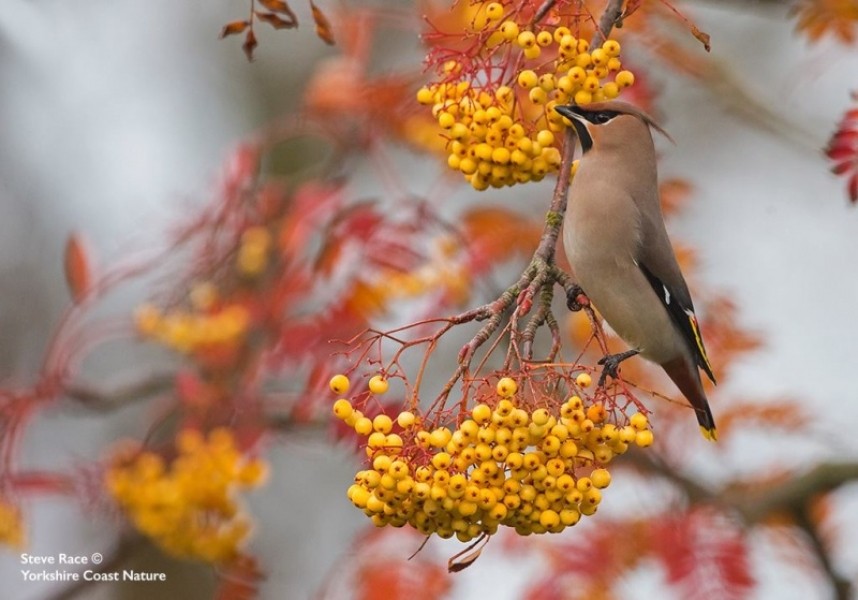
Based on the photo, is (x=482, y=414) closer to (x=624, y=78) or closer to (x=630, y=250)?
(x=624, y=78)

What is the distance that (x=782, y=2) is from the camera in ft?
12.2

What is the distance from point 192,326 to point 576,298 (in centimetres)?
227

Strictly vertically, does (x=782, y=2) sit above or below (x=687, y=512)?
above

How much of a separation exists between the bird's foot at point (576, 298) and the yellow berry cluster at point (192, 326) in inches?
84.7

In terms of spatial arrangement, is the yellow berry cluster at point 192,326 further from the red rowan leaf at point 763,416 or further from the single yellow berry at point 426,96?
the single yellow berry at point 426,96

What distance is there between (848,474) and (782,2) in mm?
1770

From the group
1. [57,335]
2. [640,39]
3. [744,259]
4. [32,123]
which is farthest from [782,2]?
[32,123]

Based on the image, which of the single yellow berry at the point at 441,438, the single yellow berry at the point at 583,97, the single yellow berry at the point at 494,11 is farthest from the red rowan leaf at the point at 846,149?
the single yellow berry at the point at 441,438

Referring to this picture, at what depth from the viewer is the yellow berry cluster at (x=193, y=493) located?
4023mm

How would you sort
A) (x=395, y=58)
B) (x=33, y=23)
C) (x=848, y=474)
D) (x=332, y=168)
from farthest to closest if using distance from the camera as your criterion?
(x=395, y=58) < (x=33, y=23) < (x=332, y=168) < (x=848, y=474)

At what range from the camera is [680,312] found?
3.41 meters

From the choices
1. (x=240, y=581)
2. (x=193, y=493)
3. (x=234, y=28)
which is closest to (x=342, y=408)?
(x=234, y=28)

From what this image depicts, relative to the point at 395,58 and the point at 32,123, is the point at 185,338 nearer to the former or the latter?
the point at 395,58

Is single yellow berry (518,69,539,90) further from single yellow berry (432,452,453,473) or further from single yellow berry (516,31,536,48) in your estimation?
single yellow berry (432,452,453,473)
